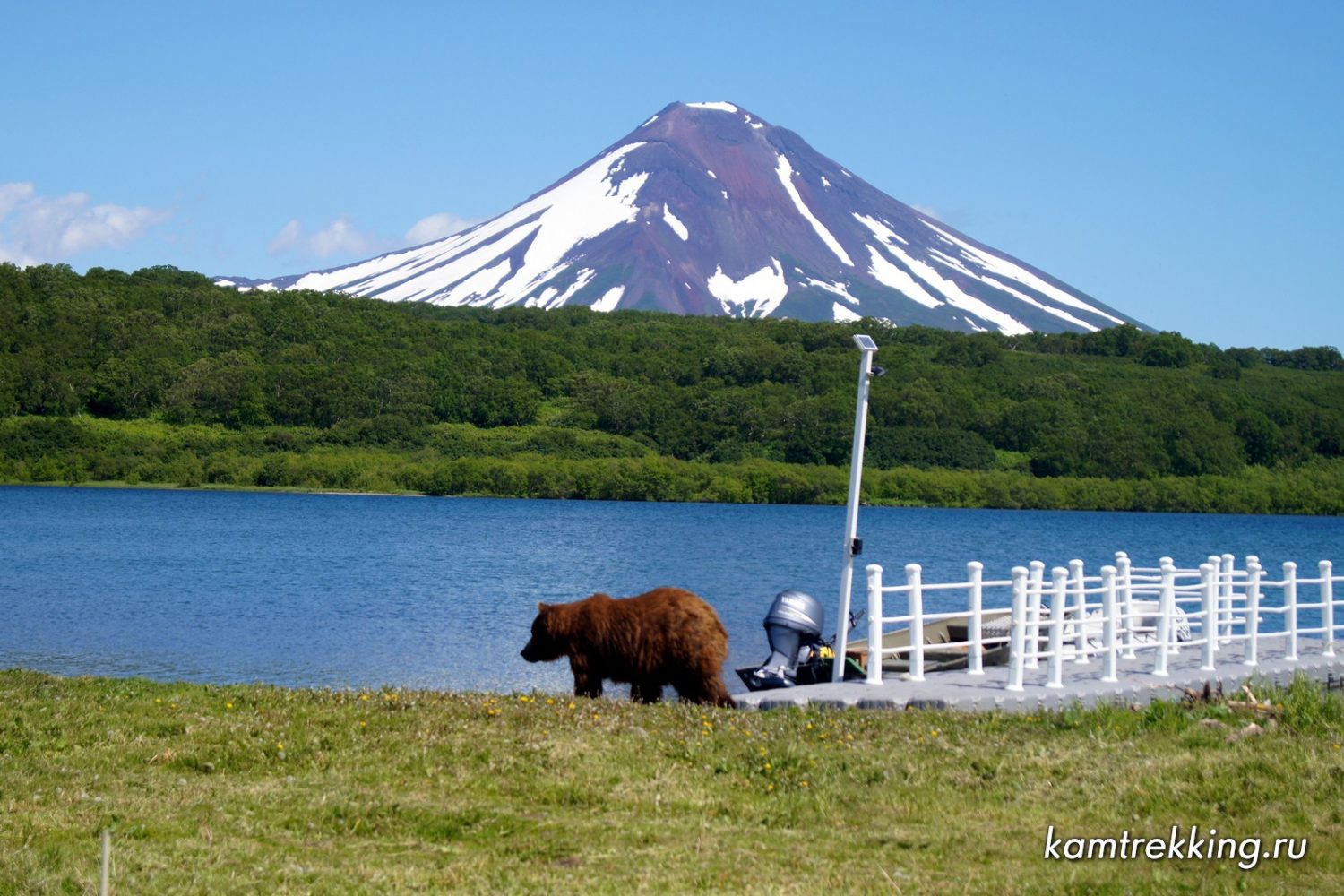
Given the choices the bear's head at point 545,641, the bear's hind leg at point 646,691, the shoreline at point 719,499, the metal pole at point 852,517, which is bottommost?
the shoreline at point 719,499

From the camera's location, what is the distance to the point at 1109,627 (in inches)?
536

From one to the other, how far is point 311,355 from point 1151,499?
60.1 meters

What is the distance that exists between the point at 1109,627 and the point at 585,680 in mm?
4996

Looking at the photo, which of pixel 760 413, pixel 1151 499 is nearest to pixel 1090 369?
pixel 1151 499

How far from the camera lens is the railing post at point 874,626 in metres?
12.4

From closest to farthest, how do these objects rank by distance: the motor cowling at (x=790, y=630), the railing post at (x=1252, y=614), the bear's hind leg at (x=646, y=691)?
the bear's hind leg at (x=646, y=691) → the motor cowling at (x=790, y=630) → the railing post at (x=1252, y=614)

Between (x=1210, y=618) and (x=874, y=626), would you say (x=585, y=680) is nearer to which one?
(x=874, y=626)

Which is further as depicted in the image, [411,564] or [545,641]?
[411,564]

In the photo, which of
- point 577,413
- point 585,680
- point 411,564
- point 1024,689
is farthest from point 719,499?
point 585,680

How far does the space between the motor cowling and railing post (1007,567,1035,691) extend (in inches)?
96.4

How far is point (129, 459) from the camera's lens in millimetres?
87500

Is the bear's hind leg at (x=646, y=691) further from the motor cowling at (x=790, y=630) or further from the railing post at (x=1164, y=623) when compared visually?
the railing post at (x=1164, y=623)

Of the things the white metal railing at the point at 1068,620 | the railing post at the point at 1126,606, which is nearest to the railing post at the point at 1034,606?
the white metal railing at the point at 1068,620

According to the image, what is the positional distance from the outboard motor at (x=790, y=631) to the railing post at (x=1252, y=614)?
461 centimetres
